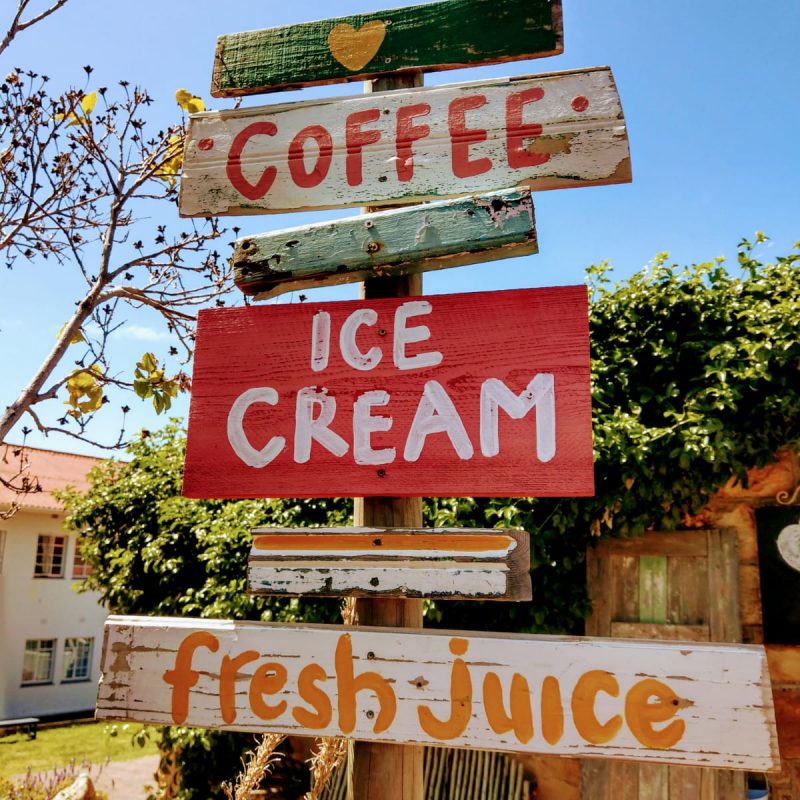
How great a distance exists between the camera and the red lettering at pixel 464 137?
6.52 ft

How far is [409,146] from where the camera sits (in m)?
2.04

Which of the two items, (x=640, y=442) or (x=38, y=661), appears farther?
(x=38, y=661)

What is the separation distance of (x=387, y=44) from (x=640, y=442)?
3.50 meters

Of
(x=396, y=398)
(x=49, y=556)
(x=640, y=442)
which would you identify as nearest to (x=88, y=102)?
(x=396, y=398)

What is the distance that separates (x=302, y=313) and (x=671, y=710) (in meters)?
1.39

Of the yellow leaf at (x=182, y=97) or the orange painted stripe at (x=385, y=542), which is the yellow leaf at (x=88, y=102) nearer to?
the yellow leaf at (x=182, y=97)

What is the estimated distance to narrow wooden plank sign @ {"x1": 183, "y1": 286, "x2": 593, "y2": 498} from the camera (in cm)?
175

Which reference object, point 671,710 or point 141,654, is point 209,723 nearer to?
point 141,654

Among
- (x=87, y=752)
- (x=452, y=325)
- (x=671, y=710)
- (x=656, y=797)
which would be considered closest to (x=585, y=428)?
(x=452, y=325)

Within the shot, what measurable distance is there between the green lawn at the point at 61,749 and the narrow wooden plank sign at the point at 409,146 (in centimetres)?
1042

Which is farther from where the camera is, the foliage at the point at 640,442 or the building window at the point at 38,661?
the building window at the point at 38,661

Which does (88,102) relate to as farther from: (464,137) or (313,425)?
(313,425)

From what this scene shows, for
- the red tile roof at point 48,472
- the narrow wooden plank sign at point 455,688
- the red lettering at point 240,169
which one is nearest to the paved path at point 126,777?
the red tile roof at point 48,472

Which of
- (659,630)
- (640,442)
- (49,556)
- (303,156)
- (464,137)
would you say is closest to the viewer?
(464,137)
